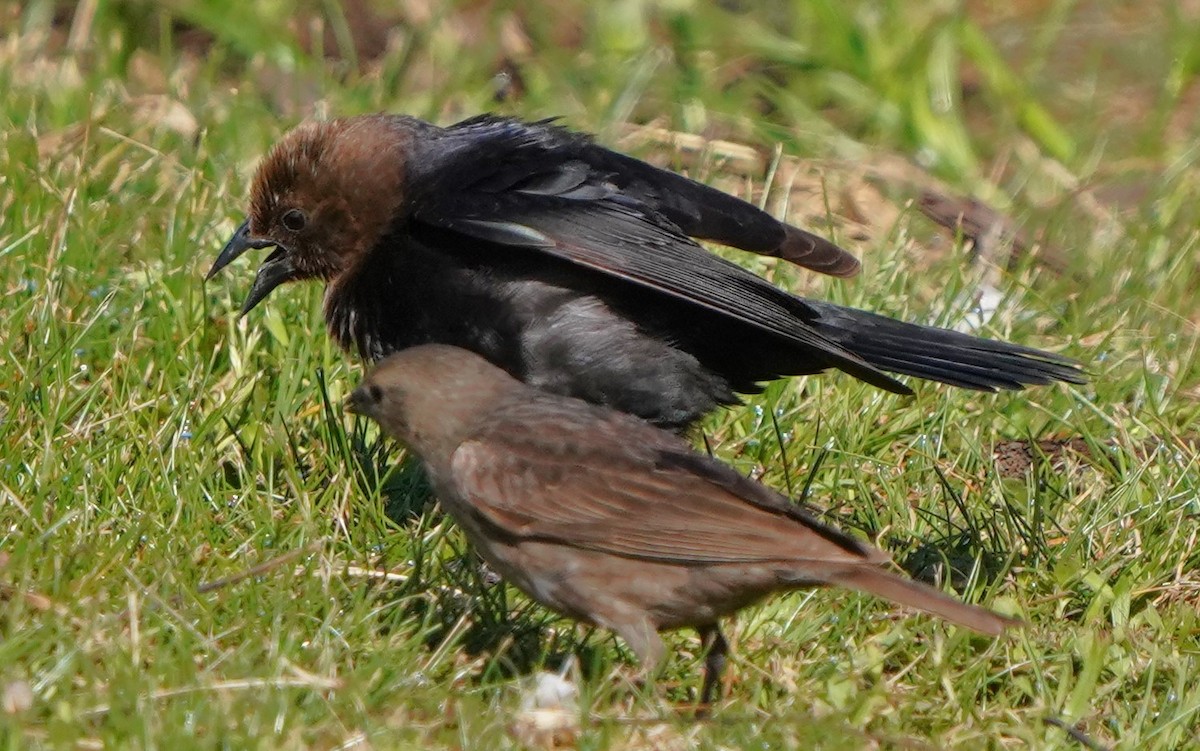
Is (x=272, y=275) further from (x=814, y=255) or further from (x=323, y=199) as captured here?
(x=814, y=255)

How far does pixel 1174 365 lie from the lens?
6109mm

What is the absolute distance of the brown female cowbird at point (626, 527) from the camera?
407 centimetres

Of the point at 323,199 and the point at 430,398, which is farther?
the point at 323,199

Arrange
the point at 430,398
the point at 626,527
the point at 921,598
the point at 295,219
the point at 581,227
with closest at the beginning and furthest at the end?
the point at 921,598, the point at 626,527, the point at 430,398, the point at 581,227, the point at 295,219

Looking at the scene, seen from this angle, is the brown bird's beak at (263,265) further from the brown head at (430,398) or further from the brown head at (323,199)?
the brown head at (430,398)

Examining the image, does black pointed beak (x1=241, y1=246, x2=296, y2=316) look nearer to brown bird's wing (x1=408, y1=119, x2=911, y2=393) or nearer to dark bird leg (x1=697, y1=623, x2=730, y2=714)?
brown bird's wing (x1=408, y1=119, x2=911, y2=393)

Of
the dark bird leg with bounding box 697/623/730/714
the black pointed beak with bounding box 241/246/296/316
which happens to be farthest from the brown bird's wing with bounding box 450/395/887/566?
the black pointed beak with bounding box 241/246/296/316

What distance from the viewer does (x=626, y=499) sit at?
14.0 ft

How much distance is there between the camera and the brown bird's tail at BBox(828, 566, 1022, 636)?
3.92 m

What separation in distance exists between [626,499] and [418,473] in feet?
4.11

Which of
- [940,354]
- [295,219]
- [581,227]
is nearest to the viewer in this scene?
[581,227]

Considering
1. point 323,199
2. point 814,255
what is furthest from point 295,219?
point 814,255

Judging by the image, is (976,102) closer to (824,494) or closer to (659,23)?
(659,23)

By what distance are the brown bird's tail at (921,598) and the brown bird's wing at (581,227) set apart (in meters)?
1.09
